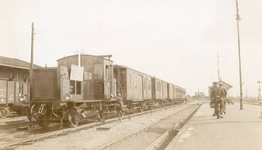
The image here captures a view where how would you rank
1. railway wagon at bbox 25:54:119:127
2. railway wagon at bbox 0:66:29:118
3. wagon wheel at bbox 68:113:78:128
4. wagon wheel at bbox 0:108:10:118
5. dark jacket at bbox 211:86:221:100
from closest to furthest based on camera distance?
railway wagon at bbox 25:54:119:127, wagon wheel at bbox 68:113:78:128, dark jacket at bbox 211:86:221:100, railway wagon at bbox 0:66:29:118, wagon wheel at bbox 0:108:10:118

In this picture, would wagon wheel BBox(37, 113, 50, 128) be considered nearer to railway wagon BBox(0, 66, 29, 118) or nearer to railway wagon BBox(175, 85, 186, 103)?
railway wagon BBox(0, 66, 29, 118)

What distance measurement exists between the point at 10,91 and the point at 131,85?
8412 millimetres

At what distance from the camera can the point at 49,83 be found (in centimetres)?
959

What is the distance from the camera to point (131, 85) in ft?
53.4

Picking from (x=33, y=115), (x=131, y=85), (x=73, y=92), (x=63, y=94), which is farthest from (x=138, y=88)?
(x=33, y=115)

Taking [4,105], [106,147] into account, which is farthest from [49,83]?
[4,105]

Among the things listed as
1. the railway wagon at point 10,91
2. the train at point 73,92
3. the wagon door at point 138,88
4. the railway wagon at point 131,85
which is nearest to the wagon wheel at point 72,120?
the train at point 73,92

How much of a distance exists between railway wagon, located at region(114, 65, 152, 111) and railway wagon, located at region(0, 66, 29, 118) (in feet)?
20.8

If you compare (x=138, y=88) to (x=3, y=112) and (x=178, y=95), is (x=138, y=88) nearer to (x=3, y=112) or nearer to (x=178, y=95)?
(x=3, y=112)

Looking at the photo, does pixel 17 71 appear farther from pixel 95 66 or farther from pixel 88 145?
pixel 88 145

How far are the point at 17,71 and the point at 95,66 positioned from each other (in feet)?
33.2

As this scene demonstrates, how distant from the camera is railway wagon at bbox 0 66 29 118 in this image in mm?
15352

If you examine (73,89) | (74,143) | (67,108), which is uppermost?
(73,89)

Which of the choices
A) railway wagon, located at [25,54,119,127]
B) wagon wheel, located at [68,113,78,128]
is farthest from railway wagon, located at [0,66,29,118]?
wagon wheel, located at [68,113,78,128]
